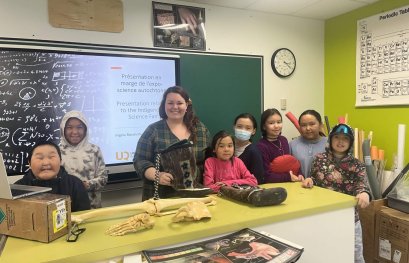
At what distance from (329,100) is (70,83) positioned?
9.52 feet

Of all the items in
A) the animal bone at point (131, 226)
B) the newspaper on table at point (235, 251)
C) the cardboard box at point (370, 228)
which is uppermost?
the animal bone at point (131, 226)

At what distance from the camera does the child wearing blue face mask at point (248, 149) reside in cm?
215

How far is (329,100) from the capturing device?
3.74 m

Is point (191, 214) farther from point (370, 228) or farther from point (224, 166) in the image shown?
point (370, 228)

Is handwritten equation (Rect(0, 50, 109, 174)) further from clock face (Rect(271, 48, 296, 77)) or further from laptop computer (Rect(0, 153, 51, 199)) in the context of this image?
clock face (Rect(271, 48, 296, 77))

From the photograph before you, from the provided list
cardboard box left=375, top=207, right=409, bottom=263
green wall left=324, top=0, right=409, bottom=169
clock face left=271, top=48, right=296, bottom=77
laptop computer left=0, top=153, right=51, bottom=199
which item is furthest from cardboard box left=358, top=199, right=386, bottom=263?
laptop computer left=0, top=153, right=51, bottom=199

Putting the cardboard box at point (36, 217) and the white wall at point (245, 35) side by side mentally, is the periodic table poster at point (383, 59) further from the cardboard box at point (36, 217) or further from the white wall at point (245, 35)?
the cardboard box at point (36, 217)

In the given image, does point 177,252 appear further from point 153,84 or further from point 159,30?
point 159,30

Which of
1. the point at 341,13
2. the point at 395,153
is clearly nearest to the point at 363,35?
the point at 341,13

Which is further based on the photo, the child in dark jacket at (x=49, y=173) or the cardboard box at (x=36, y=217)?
the child in dark jacket at (x=49, y=173)

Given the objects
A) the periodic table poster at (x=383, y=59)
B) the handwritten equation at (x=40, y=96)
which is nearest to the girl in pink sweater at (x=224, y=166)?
the handwritten equation at (x=40, y=96)

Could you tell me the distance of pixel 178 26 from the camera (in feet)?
9.61

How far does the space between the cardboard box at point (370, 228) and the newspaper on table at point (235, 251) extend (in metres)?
1.97

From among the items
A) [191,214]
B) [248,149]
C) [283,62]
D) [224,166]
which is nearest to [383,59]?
[283,62]
